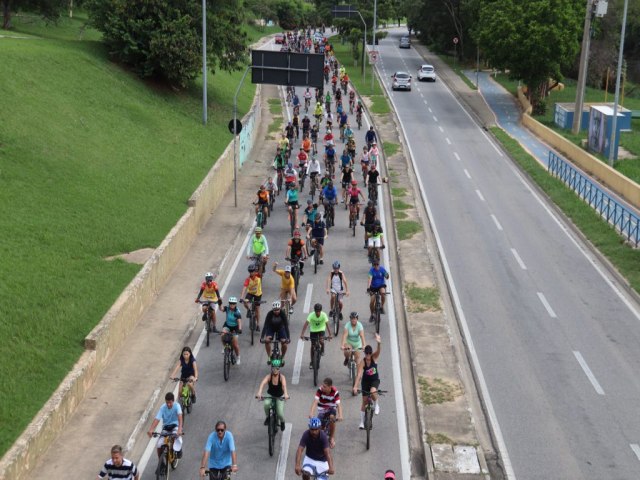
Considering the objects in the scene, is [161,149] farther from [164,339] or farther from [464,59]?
[464,59]

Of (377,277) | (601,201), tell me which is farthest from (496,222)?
(377,277)

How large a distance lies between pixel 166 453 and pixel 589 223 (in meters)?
21.4

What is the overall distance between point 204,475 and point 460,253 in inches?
642

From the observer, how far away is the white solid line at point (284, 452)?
47.1ft

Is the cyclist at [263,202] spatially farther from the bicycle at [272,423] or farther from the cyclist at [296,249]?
the bicycle at [272,423]

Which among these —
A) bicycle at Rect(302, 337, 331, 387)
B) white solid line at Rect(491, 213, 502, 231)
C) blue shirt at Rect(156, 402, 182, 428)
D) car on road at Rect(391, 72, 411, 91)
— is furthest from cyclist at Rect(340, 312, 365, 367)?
car on road at Rect(391, 72, 411, 91)

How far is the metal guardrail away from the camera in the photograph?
29672 mm

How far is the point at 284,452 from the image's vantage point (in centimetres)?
1502

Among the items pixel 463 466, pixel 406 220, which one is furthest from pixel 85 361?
pixel 406 220

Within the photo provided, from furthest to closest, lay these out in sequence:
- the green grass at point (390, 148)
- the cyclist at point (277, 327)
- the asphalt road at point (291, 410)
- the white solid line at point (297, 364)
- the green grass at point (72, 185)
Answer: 1. the green grass at point (390, 148)
2. the white solid line at point (297, 364)
3. the cyclist at point (277, 327)
4. the green grass at point (72, 185)
5. the asphalt road at point (291, 410)

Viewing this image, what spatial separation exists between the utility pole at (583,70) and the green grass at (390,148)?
11.9m

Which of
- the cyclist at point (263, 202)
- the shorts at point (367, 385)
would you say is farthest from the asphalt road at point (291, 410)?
the cyclist at point (263, 202)

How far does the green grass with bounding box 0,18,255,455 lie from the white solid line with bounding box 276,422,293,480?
3.96 m

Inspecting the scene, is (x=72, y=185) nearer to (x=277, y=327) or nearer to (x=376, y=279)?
(x=376, y=279)
